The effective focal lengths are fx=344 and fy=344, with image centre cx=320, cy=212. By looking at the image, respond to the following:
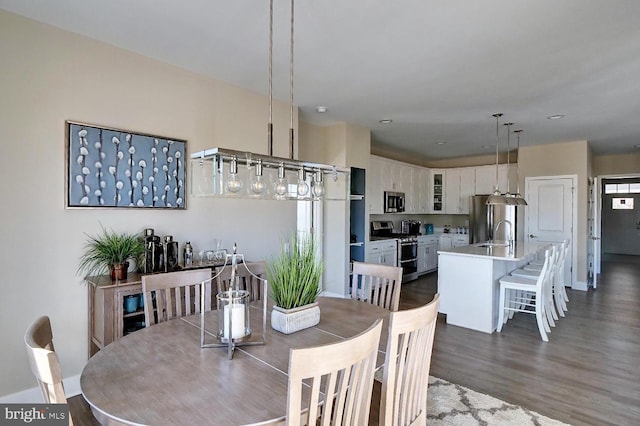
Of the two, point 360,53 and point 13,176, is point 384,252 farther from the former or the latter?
point 13,176

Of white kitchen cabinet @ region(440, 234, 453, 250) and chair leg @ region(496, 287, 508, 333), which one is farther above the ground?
white kitchen cabinet @ region(440, 234, 453, 250)

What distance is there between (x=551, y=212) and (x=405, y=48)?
212 inches

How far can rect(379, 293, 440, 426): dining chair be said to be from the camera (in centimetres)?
131

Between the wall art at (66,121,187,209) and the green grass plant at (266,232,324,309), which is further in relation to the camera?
the wall art at (66,121,187,209)

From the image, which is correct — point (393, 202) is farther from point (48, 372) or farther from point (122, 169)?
point (48, 372)

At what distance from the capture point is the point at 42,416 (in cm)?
109

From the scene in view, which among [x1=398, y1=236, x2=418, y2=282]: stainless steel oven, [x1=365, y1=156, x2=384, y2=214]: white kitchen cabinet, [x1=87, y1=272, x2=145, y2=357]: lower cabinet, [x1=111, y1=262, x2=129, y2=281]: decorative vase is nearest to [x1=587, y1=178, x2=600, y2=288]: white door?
[x1=398, y1=236, x2=418, y2=282]: stainless steel oven

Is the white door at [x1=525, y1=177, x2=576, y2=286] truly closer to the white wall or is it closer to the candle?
the white wall

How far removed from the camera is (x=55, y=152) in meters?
2.54

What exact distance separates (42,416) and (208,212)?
2.48 metres

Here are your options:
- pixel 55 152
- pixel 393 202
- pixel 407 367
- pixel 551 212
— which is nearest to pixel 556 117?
pixel 551 212

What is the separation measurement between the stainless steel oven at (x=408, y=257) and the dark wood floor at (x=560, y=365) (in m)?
1.69

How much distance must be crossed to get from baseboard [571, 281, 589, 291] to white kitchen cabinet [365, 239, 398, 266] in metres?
3.31

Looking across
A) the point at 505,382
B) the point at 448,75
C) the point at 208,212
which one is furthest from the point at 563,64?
the point at 208,212
